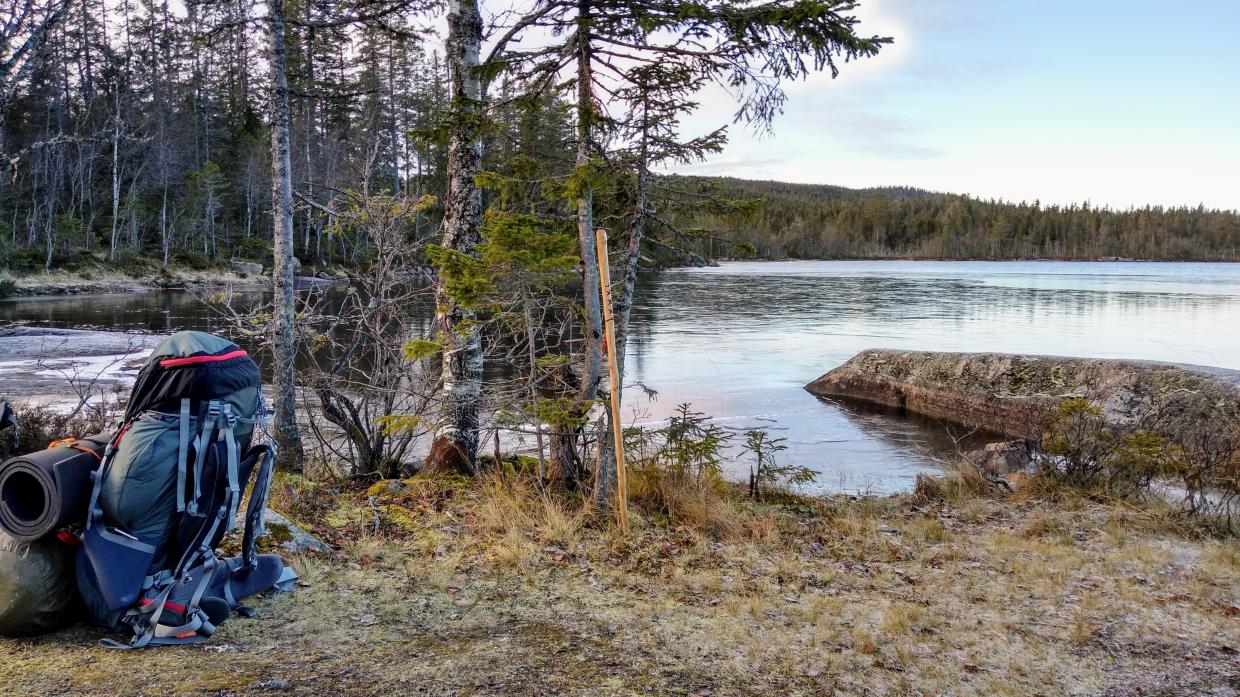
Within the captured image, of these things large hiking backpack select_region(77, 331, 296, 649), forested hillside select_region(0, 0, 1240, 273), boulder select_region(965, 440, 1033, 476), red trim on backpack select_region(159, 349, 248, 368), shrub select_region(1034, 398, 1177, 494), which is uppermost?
forested hillside select_region(0, 0, 1240, 273)

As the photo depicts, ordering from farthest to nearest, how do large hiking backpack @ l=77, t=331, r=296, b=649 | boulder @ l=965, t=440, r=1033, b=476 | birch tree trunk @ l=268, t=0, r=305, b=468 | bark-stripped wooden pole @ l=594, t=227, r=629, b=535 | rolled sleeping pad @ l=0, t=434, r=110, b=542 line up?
birch tree trunk @ l=268, t=0, r=305, b=468
boulder @ l=965, t=440, r=1033, b=476
bark-stripped wooden pole @ l=594, t=227, r=629, b=535
large hiking backpack @ l=77, t=331, r=296, b=649
rolled sleeping pad @ l=0, t=434, r=110, b=542

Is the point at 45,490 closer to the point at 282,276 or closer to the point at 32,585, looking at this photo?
the point at 32,585

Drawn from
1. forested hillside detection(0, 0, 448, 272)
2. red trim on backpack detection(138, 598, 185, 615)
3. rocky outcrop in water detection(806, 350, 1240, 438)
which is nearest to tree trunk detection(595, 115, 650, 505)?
red trim on backpack detection(138, 598, 185, 615)

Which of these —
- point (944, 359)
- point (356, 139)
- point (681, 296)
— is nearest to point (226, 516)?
point (944, 359)

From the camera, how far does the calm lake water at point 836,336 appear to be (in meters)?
12.4

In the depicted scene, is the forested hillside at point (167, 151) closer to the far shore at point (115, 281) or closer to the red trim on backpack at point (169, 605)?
the far shore at point (115, 281)

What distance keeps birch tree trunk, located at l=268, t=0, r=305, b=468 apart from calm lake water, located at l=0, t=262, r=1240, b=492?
4.06 metres

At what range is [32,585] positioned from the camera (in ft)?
12.0

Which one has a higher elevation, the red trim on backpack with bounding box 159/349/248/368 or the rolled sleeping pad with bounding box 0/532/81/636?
the red trim on backpack with bounding box 159/349/248/368

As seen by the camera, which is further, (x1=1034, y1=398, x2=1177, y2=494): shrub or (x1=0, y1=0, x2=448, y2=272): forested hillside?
(x1=0, y1=0, x2=448, y2=272): forested hillside

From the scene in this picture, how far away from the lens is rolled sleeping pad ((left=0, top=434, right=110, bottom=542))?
3555 mm

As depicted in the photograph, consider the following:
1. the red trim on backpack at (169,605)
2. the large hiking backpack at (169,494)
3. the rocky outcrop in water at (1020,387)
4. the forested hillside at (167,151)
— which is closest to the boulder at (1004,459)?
the rocky outcrop in water at (1020,387)

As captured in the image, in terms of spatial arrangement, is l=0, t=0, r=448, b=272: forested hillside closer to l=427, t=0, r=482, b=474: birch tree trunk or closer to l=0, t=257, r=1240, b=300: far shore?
l=0, t=257, r=1240, b=300: far shore

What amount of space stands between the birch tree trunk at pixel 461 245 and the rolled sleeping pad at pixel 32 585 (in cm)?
A: 354
